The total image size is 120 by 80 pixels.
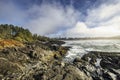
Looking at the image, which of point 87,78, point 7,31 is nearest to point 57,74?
point 87,78

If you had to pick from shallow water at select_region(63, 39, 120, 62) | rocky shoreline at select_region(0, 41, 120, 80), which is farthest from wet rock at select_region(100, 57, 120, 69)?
shallow water at select_region(63, 39, 120, 62)

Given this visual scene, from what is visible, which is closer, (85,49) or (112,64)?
(112,64)

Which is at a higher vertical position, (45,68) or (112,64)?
(45,68)

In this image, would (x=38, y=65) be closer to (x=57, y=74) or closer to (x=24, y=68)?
(x=24, y=68)

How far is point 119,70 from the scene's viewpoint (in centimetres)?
4162

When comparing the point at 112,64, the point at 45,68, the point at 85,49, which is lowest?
the point at 112,64

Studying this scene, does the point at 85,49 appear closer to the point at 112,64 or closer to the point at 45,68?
the point at 112,64

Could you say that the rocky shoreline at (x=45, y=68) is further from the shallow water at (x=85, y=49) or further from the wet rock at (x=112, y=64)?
the shallow water at (x=85, y=49)

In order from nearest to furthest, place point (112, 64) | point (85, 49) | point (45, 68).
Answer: point (45, 68)
point (112, 64)
point (85, 49)

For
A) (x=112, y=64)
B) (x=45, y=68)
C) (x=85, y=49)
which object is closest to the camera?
(x=45, y=68)

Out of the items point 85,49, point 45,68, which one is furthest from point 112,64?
point 85,49

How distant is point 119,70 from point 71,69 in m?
10.3

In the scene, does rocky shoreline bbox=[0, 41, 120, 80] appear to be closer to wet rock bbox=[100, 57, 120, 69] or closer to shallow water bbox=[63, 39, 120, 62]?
wet rock bbox=[100, 57, 120, 69]

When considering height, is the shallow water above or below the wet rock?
above
